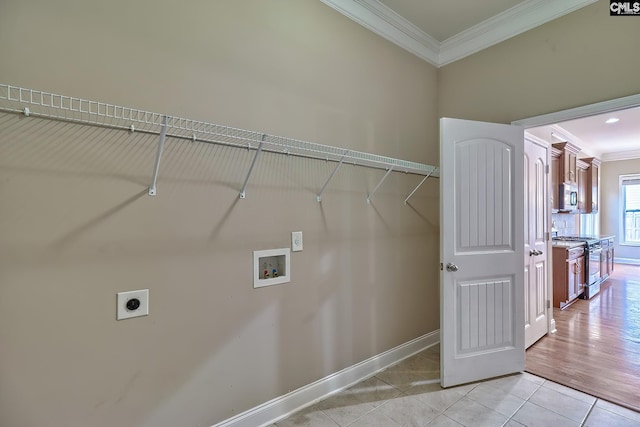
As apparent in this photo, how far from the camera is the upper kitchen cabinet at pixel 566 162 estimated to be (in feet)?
14.7

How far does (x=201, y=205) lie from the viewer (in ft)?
5.01

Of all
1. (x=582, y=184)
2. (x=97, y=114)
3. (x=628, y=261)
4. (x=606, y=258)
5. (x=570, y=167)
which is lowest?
(x=628, y=261)

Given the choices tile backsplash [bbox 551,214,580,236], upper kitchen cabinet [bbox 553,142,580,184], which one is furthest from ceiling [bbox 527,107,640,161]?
tile backsplash [bbox 551,214,580,236]

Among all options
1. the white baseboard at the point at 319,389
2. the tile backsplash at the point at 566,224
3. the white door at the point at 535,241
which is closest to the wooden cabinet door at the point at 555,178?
the tile backsplash at the point at 566,224

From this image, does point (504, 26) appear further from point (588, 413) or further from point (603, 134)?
point (603, 134)

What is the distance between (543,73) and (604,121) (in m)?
3.43

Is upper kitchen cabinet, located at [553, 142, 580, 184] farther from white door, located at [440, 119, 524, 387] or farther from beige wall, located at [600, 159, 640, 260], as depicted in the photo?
beige wall, located at [600, 159, 640, 260]

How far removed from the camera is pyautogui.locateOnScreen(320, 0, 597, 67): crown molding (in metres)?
2.18

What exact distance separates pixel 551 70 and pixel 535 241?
1645mm

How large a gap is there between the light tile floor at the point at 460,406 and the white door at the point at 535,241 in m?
0.81

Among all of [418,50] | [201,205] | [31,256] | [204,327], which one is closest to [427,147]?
[418,50]

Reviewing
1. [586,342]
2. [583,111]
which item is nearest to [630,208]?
[586,342]

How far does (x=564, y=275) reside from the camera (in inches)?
156

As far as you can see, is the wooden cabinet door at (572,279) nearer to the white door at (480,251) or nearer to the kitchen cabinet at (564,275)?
the kitchen cabinet at (564,275)
